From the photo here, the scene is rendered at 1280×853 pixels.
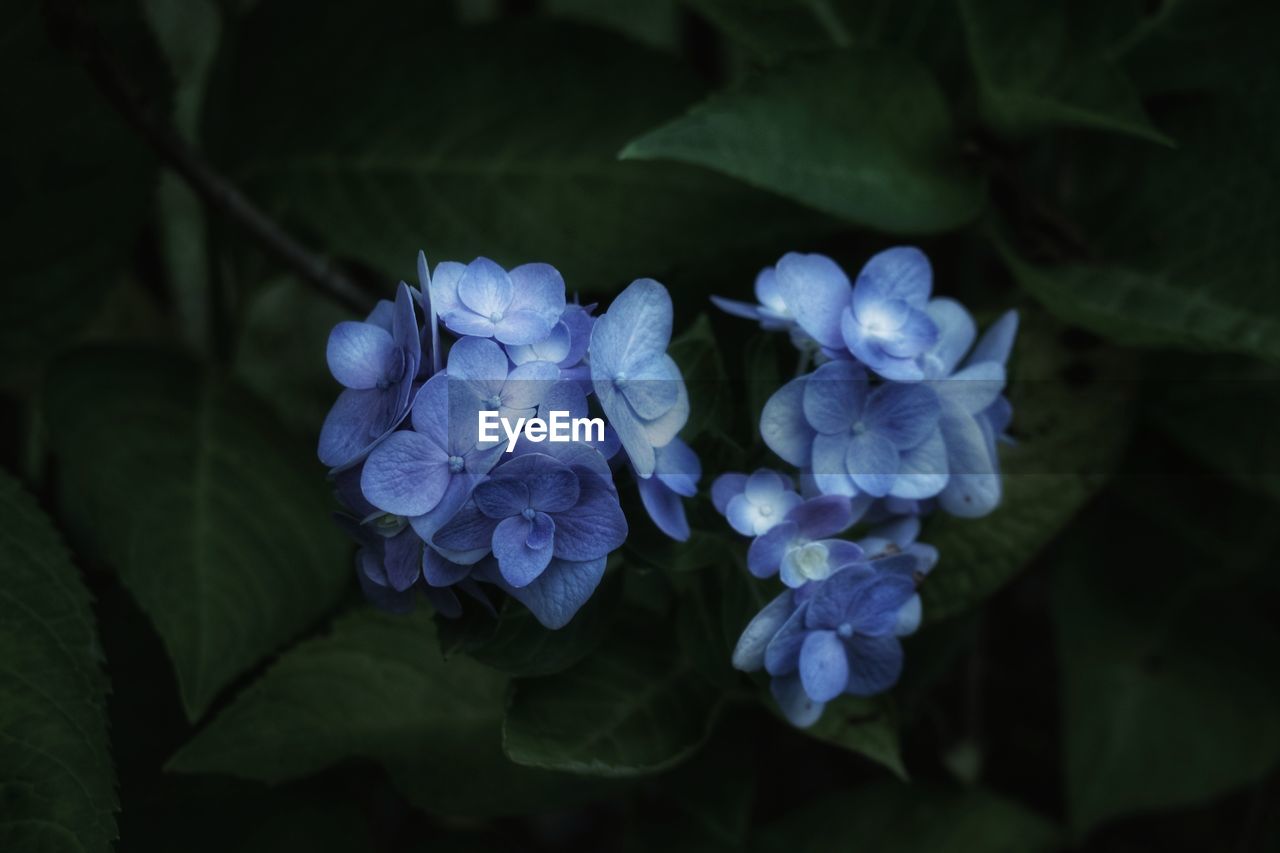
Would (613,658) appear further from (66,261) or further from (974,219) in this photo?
(66,261)

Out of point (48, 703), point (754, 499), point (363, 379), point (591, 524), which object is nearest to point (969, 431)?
point (754, 499)

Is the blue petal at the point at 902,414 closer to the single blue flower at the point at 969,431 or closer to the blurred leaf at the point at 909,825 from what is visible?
the single blue flower at the point at 969,431

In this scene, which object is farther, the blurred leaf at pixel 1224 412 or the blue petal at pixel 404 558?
the blurred leaf at pixel 1224 412

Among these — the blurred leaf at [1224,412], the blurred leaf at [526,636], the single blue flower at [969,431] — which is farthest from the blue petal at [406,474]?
the blurred leaf at [1224,412]

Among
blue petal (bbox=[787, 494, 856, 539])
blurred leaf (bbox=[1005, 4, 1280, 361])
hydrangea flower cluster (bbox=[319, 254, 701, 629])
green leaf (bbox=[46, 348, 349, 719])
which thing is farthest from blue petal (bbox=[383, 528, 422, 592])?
blurred leaf (bbox=[1005, 4, 1280, 361])

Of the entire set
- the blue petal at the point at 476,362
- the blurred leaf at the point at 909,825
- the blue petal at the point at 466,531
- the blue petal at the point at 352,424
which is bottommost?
the blurred leaf at the point at 909,825

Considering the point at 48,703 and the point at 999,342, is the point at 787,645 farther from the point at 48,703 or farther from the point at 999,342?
the point at 48,703

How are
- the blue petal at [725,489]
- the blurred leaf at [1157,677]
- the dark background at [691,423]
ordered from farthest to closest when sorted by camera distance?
the blurred leaf at [1157,677]
the dark background at [691,423]
the blue petal at [725,489]
